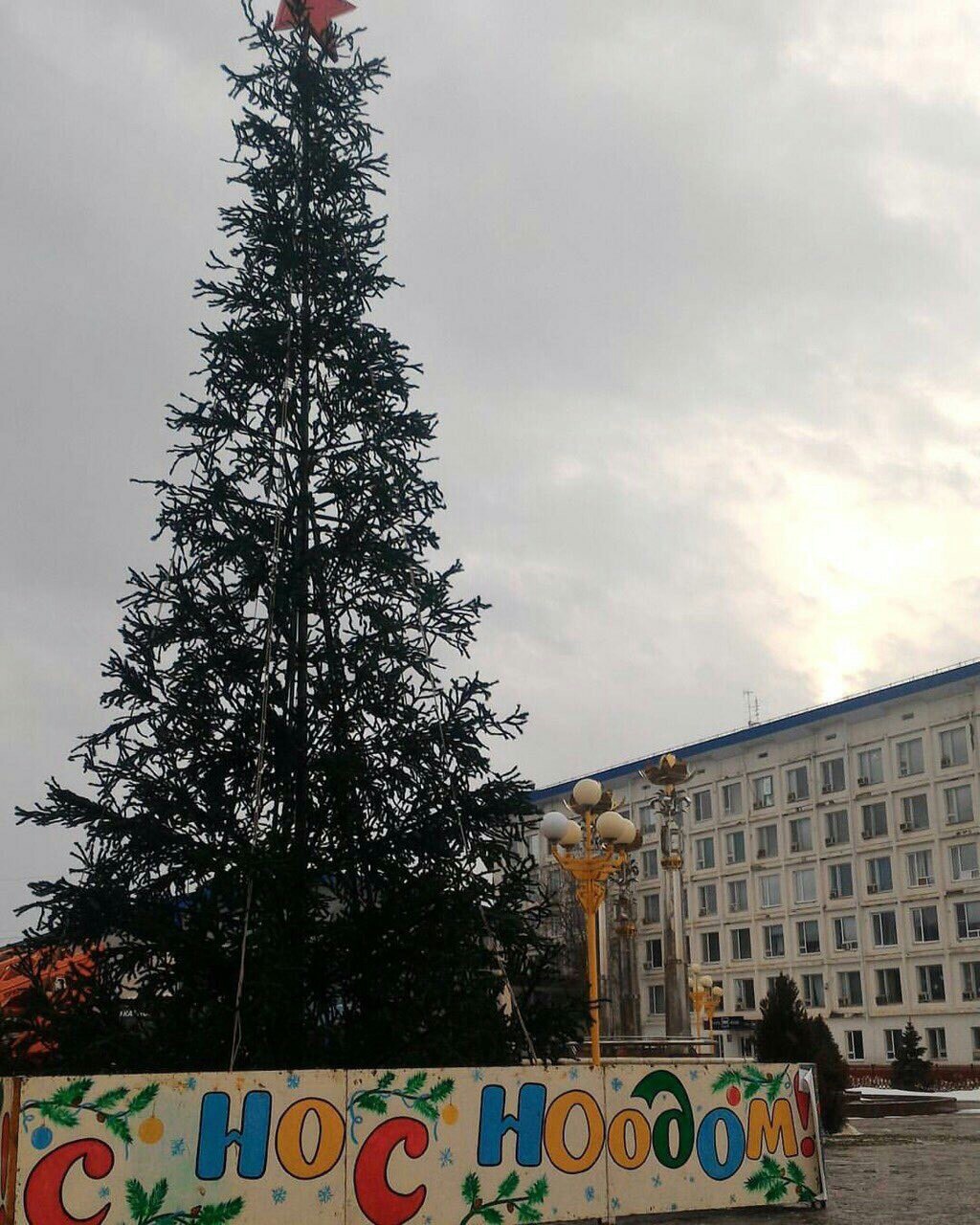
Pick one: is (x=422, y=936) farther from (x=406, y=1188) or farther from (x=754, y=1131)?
(x=754, y=1131)

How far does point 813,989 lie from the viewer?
61.3 m

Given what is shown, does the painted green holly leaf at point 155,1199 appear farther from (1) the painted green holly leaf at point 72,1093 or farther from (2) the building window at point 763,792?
(2) the building window at point 763,792

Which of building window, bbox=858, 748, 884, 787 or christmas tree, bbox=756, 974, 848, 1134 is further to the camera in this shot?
building window, bbox=858, 748, 884, 787

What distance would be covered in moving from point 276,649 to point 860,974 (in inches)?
2075

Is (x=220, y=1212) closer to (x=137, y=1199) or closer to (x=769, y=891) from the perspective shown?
(x=137, y=1199)

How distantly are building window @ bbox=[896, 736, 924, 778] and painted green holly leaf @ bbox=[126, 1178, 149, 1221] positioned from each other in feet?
175

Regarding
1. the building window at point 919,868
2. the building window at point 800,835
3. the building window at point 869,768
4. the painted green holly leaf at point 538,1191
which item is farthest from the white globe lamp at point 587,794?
the building window at point 800,835

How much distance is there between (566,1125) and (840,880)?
52.9m

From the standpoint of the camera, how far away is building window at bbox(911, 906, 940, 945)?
56344mm

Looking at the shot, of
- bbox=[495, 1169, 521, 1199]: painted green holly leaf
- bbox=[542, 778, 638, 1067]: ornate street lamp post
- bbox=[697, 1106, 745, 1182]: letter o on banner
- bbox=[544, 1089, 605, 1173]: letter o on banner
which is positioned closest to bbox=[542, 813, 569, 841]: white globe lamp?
bbox=[542, 778, 638, 1067]: ornate street lamp post

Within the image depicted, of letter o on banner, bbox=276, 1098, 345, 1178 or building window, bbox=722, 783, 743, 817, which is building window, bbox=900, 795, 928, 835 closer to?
building window, bbox=722, 783, 743, 817

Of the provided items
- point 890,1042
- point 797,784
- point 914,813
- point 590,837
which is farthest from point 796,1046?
point 797,784

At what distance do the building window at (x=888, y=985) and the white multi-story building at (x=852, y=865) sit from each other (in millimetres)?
56

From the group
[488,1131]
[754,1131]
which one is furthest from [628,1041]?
[488,1131]
